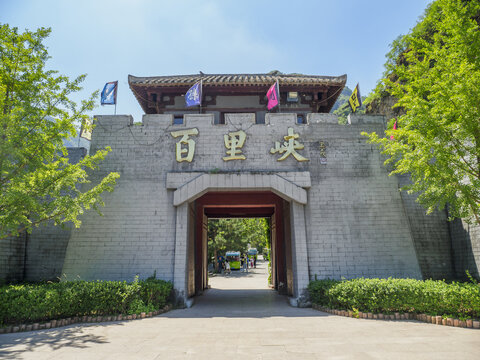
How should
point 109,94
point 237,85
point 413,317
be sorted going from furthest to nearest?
point 237,85 → point 109,94 → point 413,317

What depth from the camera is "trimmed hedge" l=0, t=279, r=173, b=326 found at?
646 cm

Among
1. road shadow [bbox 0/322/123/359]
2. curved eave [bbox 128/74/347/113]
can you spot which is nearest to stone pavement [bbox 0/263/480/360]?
road shadow [bbox 0/322/123/359]

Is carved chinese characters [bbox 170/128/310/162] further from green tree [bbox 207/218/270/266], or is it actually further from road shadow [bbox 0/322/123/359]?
green tree [bbox 207/218/270/266]

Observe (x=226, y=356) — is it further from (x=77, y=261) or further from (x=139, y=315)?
(x=77, y=261)

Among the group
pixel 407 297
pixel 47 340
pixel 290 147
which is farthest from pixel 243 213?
pixel 47 340

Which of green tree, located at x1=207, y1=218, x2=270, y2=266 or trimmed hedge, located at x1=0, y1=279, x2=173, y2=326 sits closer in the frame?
trimmed hedge, located at x1=0, y1=279, x2=173, y2=326

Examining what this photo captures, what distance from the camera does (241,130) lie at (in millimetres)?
10203

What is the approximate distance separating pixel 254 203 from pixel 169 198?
470 centimetres

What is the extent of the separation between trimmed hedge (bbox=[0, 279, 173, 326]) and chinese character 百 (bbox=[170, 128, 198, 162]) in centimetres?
395

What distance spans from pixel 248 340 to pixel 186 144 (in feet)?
21.5

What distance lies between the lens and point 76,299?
7.08m

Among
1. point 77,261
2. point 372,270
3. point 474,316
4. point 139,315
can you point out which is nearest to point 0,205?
point 77,261

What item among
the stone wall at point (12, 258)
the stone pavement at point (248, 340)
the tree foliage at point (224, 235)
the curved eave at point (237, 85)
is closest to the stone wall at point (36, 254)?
the stone wall at point (12, 258)

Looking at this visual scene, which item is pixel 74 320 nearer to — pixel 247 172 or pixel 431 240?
pixel 247 172
